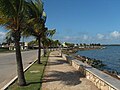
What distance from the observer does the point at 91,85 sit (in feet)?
40.0

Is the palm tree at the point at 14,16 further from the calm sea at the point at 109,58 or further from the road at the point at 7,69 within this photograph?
the calm sea at the point at 109,58

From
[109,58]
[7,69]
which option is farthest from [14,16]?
[109,58]

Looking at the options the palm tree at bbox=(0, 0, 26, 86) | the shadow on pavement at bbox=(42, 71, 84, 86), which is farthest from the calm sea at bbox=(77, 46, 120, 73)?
the palm tree at bbox=(0, 0, 26, 86)

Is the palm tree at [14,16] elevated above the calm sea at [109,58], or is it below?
above

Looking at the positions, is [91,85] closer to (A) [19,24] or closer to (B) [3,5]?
(A) [19,24]

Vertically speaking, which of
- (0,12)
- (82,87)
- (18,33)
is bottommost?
(82,87)

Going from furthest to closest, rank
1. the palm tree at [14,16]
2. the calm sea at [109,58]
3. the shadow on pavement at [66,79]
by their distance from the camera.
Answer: the calm sea at [109,58] → the shadow on pavement at [66,79] → the palm tree at [14,16]

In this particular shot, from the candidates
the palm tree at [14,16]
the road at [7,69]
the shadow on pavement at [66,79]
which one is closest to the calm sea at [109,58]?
the road at [7,69]

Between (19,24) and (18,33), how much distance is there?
50cm

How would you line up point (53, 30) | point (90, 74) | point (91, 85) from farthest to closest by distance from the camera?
point (53, 30) → point (90, 74) → point (91, 85)

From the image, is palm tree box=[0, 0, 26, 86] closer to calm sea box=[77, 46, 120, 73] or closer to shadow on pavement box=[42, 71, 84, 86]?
shadow on pavement box=[42, 71, 84, 86]

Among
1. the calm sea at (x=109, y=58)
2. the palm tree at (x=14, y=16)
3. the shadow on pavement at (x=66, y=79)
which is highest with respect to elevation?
the palm tree at (x=14, y=16)

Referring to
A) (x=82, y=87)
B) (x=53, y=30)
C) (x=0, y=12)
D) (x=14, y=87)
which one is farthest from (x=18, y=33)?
(x=53, y=30)

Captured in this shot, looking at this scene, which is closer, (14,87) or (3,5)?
(3,5)
